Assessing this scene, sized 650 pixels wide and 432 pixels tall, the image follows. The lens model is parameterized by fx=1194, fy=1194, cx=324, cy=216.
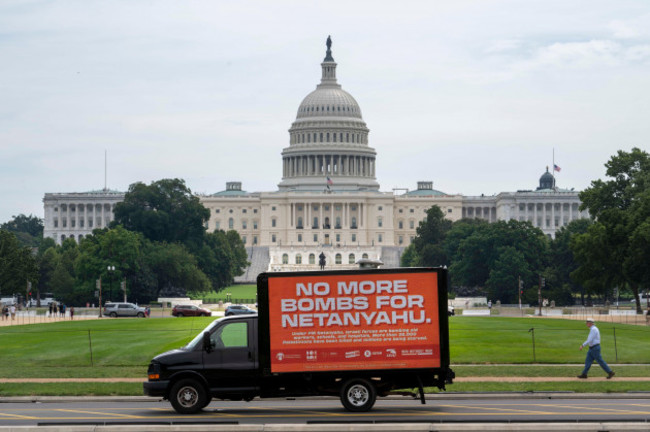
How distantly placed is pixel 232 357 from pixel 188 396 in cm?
143

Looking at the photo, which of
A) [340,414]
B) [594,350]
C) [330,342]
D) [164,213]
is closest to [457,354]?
[594,350]

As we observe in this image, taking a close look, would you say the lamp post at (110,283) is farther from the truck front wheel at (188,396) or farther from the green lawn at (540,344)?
the truck front wheel at (188,396)

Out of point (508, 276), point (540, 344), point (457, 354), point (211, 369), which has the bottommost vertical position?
point (457, 354)

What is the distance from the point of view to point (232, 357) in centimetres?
2912

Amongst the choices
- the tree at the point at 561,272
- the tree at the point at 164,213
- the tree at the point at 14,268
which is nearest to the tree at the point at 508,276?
the tree at the point at 561,272

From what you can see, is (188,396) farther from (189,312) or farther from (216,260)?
(216,260)

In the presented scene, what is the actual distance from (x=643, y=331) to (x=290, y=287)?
34.8 metres

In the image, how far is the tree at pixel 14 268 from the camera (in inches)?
4577

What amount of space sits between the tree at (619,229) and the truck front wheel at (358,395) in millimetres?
56095

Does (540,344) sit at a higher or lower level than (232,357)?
lower

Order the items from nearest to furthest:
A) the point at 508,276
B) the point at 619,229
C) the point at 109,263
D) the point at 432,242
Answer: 1. the point at 619,229
2. the point at 109,263
3. the point at 508,276
4. the point at 432,242

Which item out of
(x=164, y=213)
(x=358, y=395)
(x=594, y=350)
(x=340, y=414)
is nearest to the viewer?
(x=340, y=414)

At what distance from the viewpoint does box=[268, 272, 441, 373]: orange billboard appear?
28.9 m

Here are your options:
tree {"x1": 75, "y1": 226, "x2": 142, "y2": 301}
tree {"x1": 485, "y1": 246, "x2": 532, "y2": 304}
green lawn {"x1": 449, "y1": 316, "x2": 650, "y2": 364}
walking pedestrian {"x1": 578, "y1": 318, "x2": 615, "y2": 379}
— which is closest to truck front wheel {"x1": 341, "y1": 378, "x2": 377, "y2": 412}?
walking pedestrian {"x1": 578, "y1": 318, "x2": 615, "y2": 379}
